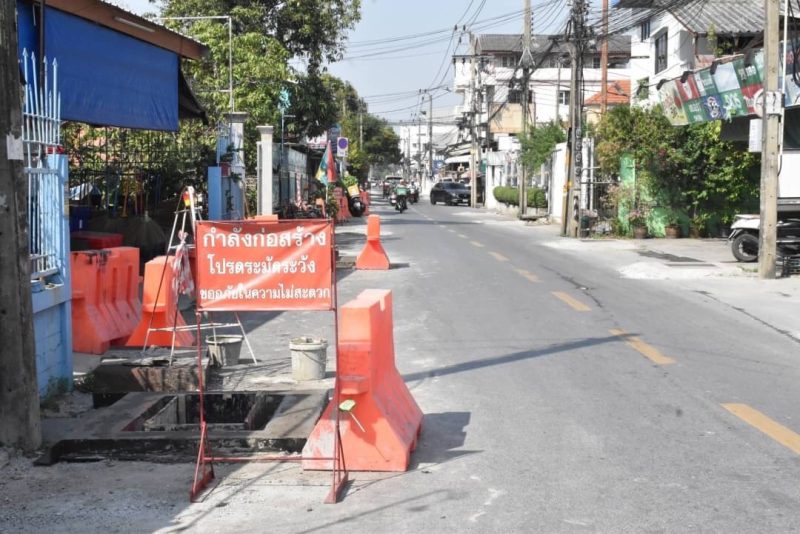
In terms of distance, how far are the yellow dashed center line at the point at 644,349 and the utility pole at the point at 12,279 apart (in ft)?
20.0

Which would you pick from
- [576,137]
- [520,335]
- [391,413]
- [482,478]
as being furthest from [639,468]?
[576,137]

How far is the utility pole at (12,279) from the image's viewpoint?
6375 millimetres

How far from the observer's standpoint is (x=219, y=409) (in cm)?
783

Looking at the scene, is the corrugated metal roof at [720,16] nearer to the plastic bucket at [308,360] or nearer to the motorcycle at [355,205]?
the motorcycle at [355,205]

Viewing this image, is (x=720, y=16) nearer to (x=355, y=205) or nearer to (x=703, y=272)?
(x=703, y=272)

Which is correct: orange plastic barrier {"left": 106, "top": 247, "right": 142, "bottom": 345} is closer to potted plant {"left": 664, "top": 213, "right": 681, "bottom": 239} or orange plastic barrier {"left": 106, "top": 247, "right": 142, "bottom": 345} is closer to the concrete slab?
the concrete slab

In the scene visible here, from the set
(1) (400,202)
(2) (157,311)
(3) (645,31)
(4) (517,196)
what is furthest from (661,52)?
(2) (157,311)

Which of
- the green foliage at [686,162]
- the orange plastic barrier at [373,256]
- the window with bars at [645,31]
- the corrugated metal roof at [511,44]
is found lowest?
the orange plastic barrier at [373,256]

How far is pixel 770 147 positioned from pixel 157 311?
39.2 feet

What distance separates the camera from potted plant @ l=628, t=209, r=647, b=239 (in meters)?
28.4

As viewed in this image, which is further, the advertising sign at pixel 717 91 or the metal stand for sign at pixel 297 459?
the advertising sign at pixel 717 91

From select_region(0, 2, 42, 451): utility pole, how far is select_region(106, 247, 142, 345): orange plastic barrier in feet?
13.1

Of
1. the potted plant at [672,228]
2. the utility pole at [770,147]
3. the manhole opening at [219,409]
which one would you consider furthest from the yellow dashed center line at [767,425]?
the potted plant at [672,228]

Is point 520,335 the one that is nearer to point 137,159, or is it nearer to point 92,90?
point 92,90
